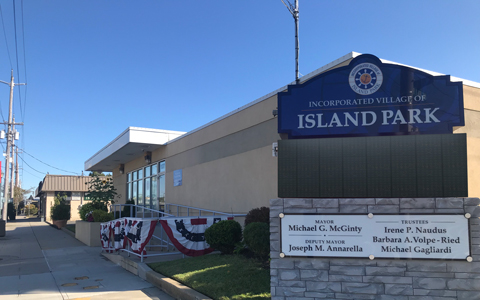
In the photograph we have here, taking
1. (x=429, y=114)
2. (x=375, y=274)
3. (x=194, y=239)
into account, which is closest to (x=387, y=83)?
(x=429, y=114)

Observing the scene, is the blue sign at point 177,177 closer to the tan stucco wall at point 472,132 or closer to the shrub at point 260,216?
the shrub at point 260,216

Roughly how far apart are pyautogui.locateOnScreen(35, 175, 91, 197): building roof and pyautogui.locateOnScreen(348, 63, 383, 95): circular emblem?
39133 mm

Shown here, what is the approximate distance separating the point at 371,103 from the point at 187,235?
664 cm

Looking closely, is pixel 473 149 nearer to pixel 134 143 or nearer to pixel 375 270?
pixel 375 270

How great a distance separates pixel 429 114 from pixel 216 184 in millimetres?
9777

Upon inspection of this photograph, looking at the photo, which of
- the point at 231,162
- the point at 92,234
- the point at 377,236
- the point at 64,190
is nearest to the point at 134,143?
the point at 92,234

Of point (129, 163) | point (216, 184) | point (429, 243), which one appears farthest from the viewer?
point (129, 163)

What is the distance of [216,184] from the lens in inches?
586

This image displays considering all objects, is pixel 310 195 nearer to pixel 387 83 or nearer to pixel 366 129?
pixel 366 129

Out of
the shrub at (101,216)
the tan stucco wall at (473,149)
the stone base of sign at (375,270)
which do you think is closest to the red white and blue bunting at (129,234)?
the shrub at (101,216)

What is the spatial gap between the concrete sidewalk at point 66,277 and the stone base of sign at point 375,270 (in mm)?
3371

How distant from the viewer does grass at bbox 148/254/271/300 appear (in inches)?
280

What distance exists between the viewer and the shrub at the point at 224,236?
1011 cm

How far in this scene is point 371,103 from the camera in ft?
20.5
